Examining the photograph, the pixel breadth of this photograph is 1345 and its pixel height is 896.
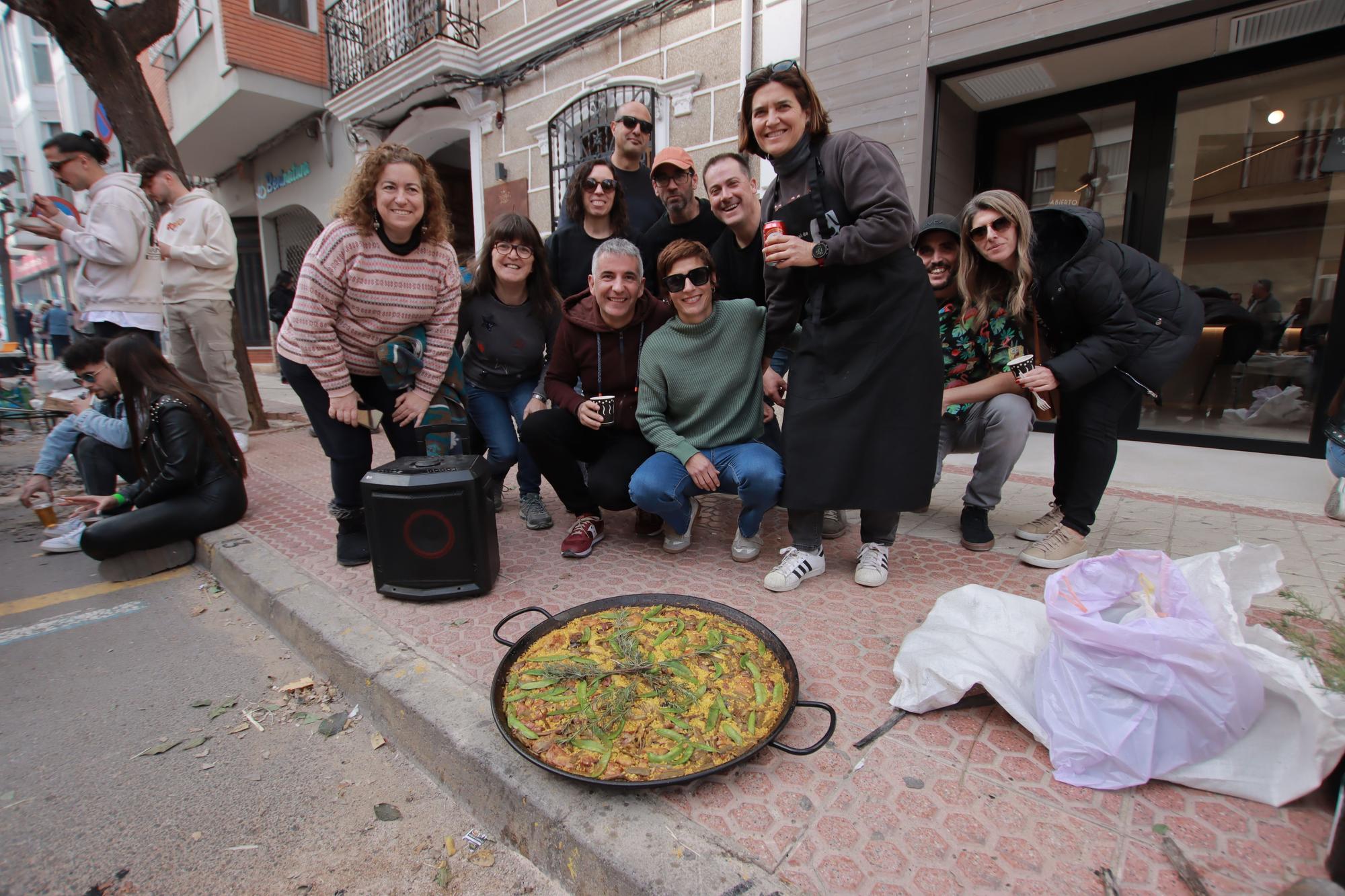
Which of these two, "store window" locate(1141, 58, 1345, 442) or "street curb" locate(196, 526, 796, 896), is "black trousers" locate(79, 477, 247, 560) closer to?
"street curb" locate(196, 526, 796, 896)

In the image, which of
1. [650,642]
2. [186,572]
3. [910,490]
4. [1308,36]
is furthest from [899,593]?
[1308,36]

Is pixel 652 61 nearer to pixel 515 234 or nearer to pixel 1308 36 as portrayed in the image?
pixel 515 234

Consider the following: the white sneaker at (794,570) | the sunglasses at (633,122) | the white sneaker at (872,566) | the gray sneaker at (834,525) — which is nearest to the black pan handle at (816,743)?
the white sneaker at (794,570)

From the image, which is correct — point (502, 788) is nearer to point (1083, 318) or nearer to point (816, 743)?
point (816, 743)

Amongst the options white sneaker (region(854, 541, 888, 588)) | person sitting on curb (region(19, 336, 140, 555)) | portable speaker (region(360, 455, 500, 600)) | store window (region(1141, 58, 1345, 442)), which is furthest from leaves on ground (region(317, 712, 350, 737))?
store window (region(1141, 58, 1345, 442))

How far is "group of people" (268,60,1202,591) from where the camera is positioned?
251 centimetres

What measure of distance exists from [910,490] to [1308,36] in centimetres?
473

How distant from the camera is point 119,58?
6.19 meters

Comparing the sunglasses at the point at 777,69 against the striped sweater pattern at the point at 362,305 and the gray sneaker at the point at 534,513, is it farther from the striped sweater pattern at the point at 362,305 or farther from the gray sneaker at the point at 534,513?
the gray sneaker at the point at 534,513

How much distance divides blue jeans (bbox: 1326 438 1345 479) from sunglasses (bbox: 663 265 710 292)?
3.63m

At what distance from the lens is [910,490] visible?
102 inches

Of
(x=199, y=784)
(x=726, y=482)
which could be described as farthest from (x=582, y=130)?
(x=199, y=784)

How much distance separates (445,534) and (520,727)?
1092 millimetres

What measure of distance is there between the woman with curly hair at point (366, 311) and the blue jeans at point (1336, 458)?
478 cm
